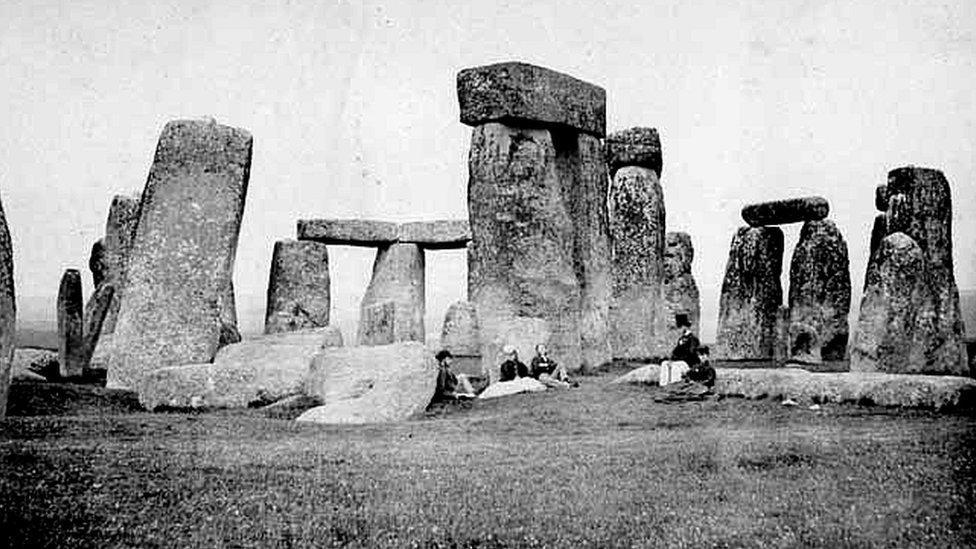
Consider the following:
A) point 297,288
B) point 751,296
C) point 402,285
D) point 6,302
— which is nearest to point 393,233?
point 402,285

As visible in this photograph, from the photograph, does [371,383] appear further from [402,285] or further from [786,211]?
[402,285]

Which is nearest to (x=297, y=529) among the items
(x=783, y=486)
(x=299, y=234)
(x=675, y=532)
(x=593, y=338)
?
(x=675, y=532)

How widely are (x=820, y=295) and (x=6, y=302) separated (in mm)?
17698

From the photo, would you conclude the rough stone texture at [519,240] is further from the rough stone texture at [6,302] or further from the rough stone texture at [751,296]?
the rough stone texture at [6,302]

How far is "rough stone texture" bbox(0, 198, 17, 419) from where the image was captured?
8.50 meters

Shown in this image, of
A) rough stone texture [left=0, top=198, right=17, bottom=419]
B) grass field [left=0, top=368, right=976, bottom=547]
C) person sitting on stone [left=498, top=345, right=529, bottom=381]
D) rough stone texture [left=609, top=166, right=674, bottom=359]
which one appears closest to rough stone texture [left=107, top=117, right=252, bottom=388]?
grass field [left=0, top=368, right=976, bottom=547]

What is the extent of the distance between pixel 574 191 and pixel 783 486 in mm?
11893

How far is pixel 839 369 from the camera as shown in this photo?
1877cm

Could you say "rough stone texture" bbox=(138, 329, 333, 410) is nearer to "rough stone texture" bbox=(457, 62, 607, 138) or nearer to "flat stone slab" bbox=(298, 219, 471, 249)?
"rough stone texture" bbox=(457, 62, 607, 138)

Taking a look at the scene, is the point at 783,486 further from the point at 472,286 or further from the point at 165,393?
the point at 472,286

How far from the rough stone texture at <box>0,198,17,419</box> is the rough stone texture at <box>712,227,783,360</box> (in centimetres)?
1704

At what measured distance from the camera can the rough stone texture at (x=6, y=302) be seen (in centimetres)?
850

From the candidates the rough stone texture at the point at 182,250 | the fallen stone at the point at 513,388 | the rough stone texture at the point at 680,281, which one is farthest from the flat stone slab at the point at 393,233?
the fallen stone at the point at 513,388

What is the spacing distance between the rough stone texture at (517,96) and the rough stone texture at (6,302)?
32.1 ft
